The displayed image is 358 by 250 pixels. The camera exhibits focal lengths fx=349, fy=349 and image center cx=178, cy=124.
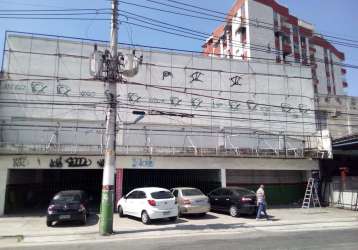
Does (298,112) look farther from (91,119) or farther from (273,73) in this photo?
(91,119)

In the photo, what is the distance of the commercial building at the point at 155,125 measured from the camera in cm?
2309

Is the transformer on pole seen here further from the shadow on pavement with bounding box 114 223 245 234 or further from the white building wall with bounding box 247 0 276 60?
the white building wall with bounding box 247 0 276 60

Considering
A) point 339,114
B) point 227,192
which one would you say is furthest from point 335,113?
point 227,192

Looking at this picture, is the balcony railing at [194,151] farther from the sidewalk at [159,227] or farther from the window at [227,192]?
the sidewalk at [159,227]

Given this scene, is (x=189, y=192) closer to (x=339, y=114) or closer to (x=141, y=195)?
(x=141, y=195)

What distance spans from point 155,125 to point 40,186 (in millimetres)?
10268

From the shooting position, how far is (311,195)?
2480 centimetres

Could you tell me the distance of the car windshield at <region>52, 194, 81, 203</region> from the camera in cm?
1642

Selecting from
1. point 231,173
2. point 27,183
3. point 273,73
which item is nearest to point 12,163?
point 27,183

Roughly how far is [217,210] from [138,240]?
9.41 metres

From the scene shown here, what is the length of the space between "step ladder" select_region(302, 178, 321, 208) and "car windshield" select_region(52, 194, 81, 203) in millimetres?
15601

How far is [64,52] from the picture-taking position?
28906 millimetres

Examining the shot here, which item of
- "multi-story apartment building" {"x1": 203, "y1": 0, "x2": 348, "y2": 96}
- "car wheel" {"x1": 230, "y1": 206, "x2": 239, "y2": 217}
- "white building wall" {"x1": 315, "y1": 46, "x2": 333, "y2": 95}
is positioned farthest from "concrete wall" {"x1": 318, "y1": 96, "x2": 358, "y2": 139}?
"white building wall" {"x1": 315, "y1": 46, "x2": 333, "y2": 95}

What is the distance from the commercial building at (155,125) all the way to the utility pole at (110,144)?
21.4 ft
